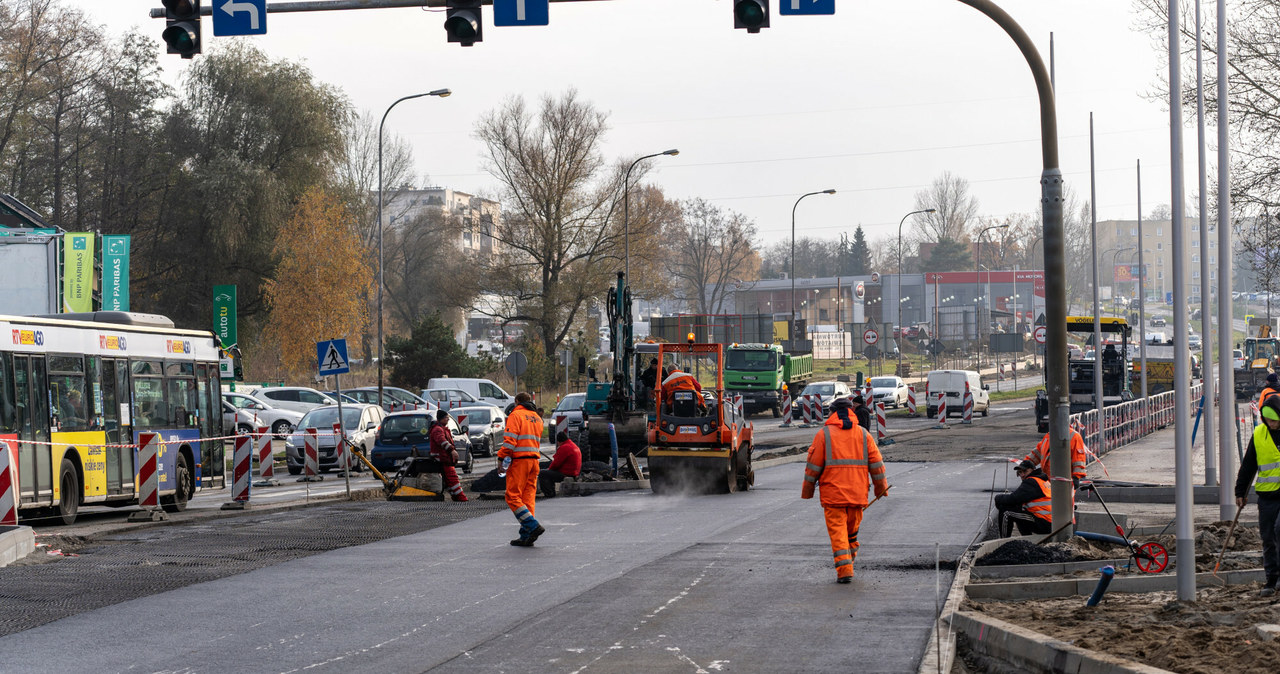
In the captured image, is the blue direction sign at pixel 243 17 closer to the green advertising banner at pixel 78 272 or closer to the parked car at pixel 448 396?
the green advertising banner at pixel 78 272

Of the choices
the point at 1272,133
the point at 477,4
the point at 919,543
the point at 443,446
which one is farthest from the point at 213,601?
the point at 1272,133

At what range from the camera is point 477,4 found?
44.5ft

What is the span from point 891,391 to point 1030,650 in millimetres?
46572

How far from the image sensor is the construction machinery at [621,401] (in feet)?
88.3

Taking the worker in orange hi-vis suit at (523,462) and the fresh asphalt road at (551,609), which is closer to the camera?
the fresh asphalt road at (551,609)

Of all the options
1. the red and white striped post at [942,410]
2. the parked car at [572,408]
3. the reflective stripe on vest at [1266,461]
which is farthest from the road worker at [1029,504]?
the red and white striped post at [942,410]

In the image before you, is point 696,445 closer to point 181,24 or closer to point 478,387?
point 181,24

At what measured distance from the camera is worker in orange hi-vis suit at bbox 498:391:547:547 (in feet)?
48.1

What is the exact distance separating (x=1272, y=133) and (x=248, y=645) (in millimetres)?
26989

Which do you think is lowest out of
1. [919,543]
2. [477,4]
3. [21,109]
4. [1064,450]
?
[919,543]

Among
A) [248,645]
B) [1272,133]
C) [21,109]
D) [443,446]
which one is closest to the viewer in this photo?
[248,645]

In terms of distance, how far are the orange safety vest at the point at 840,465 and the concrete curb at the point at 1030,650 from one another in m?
2.70

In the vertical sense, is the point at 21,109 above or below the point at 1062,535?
above

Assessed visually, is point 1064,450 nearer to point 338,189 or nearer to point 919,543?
point 919,543
